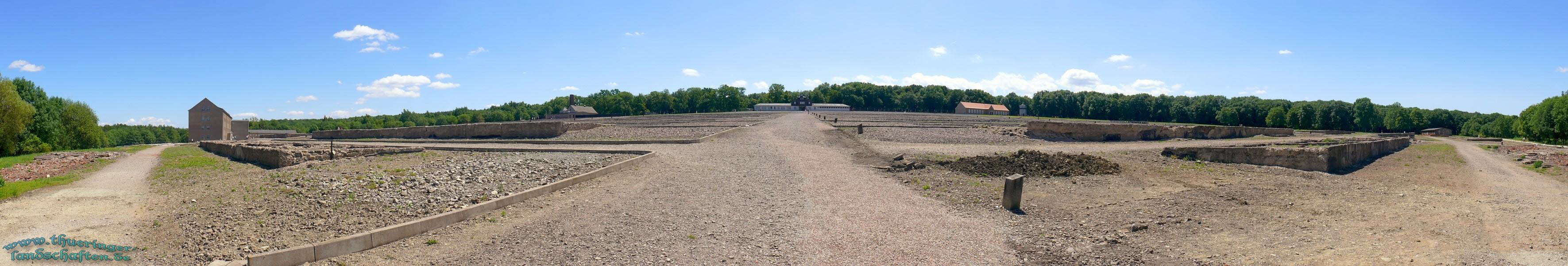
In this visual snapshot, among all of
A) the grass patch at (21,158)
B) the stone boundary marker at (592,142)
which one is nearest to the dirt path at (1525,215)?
the stone boundary marker at (592,142)

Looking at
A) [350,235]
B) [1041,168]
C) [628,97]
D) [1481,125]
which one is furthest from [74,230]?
[1481,125]

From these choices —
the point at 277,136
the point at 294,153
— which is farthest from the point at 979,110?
the point at 294,153

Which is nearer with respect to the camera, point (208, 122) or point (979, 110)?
point (208, 122)

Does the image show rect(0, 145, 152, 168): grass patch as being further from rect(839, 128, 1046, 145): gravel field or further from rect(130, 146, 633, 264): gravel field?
rect(839, 128, 1046, 145): gravel field

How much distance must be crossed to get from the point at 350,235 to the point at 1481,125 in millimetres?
123791

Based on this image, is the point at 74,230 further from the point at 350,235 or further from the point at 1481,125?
the point at 1481,125

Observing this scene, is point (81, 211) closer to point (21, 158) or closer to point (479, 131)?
point (21, 158)

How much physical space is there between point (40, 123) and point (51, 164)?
1652cm

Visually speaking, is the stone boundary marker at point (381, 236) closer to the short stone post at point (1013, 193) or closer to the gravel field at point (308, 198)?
the gravel field at point (308, 198)

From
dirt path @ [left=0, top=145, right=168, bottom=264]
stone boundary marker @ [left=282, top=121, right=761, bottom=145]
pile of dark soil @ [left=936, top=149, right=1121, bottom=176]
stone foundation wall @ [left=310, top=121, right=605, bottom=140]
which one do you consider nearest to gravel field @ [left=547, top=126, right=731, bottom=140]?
stone foundation wall @ [left=310, top=121, right=605, bottom=140]

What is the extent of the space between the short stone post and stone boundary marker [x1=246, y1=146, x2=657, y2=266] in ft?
30.9

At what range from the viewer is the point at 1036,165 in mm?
18203

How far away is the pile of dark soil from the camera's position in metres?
17.4

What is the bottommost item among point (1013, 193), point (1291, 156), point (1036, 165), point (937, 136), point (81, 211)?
point (81, 211)
